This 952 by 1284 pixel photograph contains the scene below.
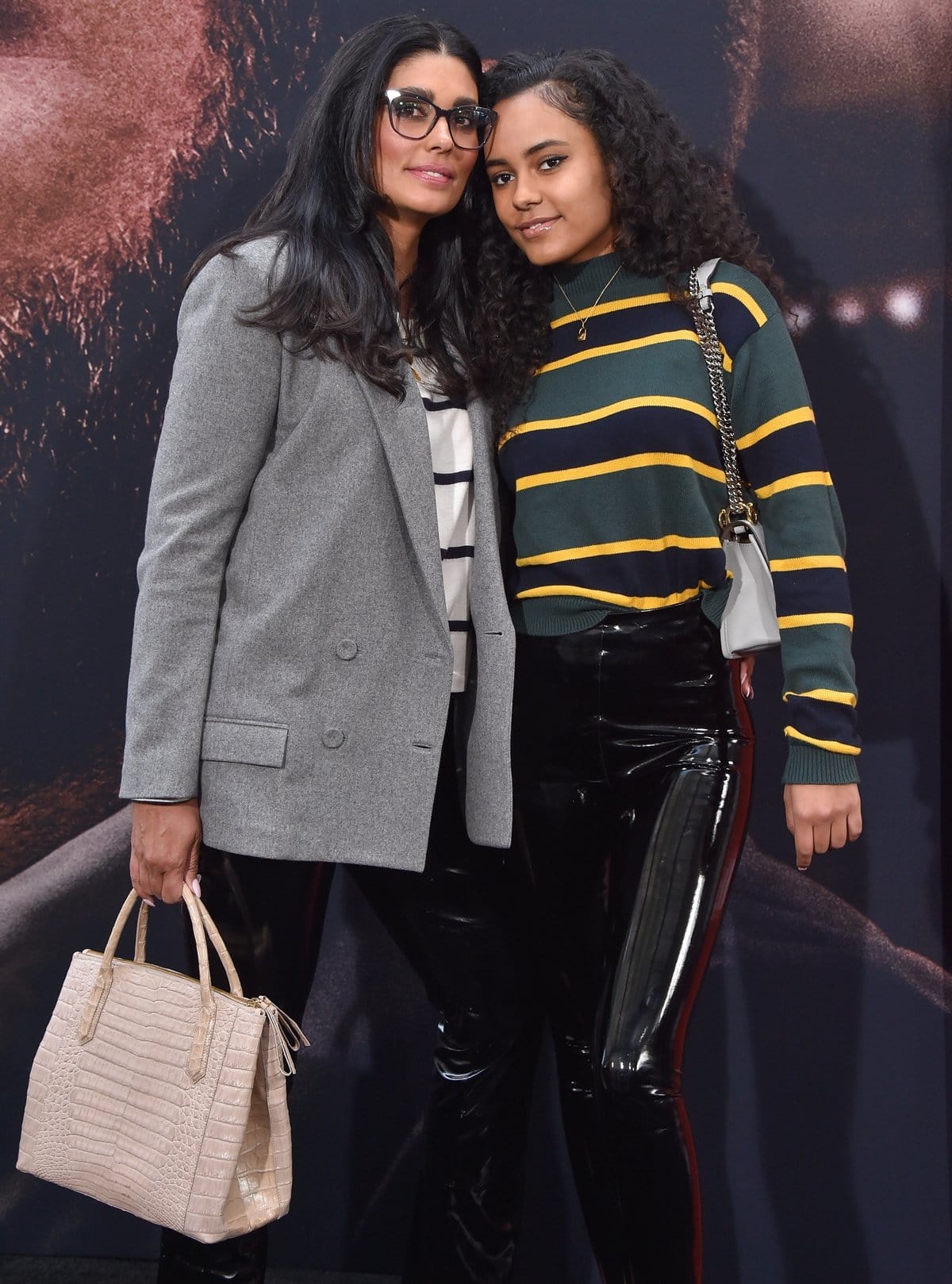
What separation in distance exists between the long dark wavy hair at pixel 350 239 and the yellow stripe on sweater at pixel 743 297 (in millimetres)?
456

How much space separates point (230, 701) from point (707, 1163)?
1.61 metres

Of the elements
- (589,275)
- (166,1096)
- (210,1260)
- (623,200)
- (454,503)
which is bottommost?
(210,1260)

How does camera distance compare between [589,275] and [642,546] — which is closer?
[642,546]

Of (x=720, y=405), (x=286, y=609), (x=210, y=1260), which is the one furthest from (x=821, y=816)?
(x=210, y=1260)

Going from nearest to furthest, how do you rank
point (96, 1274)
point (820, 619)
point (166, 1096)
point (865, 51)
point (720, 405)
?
1. point (166, 1096)
2. point (820, 619)
3. point (720, 405)
4. point (865, 51)
5. point (96, 1274)

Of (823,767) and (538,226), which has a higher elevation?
(538,226)

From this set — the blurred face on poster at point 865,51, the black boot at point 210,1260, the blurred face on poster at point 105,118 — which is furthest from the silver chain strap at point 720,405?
the black boot at point 210,1260

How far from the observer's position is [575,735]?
202 centimetres

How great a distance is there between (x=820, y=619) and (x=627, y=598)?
0.31 m

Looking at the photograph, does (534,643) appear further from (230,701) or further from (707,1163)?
(707,1163)

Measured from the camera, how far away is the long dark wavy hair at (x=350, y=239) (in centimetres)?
190

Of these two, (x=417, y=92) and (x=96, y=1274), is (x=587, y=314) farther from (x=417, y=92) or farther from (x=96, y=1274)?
(x=96, y=1274)

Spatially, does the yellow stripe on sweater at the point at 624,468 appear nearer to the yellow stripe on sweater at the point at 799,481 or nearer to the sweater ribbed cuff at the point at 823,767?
the yellow stripe on sweater at the point at 799,481

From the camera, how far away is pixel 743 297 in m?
2.02
